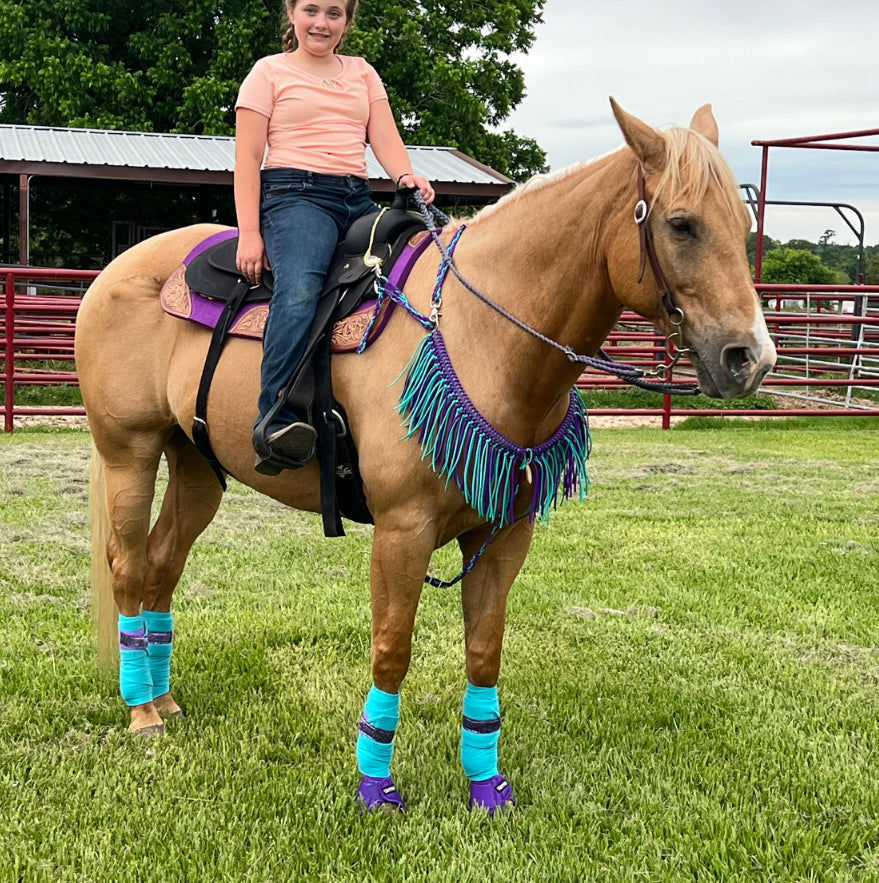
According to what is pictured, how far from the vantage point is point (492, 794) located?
284 cm

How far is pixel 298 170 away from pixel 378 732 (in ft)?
5.68

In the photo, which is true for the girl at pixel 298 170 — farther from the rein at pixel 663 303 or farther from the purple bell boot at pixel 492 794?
the purple bell boot at pixel 492 794

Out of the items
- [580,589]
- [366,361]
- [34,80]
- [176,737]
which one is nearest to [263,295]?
[366,361]

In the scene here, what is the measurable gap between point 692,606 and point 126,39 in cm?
2275

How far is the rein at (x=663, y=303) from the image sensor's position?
2.29 metres

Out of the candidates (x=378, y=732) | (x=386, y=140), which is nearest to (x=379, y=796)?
(x=378, y=732)

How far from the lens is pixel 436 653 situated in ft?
13.4

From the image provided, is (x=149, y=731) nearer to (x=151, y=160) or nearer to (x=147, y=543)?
(x=147, y=543)

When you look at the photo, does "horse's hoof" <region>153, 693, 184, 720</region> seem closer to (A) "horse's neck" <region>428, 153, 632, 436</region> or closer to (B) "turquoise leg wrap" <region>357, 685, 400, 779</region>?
(B) "turquoise leg wrap" <region>357, 685, 400, 779</region>

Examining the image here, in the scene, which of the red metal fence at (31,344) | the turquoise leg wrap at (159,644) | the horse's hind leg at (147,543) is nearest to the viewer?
the horse's hind leg at (147,543)

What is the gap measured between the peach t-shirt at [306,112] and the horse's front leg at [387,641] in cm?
120

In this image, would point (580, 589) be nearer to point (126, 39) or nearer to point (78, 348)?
point (78, 348)

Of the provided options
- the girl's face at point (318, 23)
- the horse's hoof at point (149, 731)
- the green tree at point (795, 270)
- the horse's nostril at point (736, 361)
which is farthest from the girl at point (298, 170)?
the green tree at point (795, 270)

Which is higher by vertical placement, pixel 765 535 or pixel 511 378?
pixel 511 378
